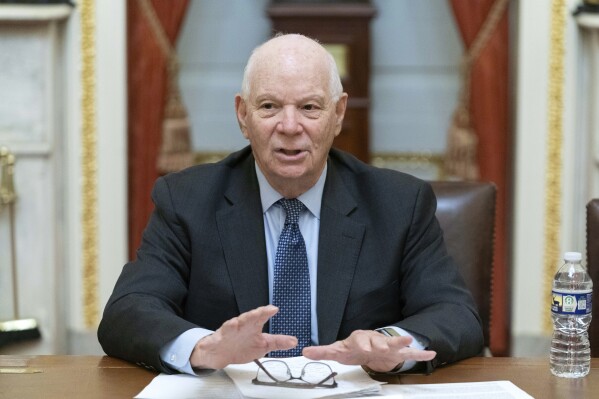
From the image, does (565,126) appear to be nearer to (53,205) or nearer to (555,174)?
(555,174)

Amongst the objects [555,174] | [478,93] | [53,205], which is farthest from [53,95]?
[555,174]

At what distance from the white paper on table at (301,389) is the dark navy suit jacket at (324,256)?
0.34 meters

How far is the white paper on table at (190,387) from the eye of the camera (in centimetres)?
191

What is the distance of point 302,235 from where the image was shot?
2.54 metres

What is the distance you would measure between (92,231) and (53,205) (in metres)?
0.22

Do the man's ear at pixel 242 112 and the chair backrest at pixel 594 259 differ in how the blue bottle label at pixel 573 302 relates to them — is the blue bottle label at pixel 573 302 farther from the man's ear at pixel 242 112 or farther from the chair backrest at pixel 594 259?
the man's ear at pixel 242 112

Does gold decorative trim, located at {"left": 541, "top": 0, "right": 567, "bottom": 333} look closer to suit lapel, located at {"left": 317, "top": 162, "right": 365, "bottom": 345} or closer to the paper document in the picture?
suit lapel, located at {"left": 317, "top": 162, "right": 365, "bottom": 345}

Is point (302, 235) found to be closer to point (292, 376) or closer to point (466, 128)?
point (292, 376)

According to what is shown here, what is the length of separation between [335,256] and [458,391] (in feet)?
2.05

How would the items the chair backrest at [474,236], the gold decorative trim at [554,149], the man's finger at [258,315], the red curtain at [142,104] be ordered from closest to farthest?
the man's finger at [258,315]
the chair backrest at [474,236]
the gold decorative trim at [554,149]
the red curtain at [142,104]

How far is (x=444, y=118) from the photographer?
5332 millimetres

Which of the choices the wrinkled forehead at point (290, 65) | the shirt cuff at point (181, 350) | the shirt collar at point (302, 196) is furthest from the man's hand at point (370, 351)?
the wrinkled forehead at point (290, 65)

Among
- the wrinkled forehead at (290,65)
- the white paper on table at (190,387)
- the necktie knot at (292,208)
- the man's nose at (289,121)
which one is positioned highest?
the wrinkled forehead at (290,65)

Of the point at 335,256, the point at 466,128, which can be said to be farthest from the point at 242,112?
the point at 466,128
